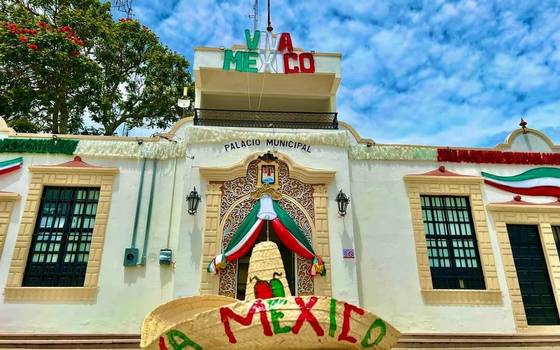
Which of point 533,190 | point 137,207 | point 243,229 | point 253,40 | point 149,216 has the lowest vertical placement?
point 243,229

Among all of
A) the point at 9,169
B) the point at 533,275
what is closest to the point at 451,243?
the point at 533,275

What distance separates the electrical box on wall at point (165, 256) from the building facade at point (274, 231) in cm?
3

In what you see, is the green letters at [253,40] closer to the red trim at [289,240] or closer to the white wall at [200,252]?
the white wall at [200,252]

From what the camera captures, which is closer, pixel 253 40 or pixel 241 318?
pixel 241 318

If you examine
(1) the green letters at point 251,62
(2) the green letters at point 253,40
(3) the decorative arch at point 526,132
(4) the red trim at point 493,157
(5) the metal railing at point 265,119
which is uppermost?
(2) the green letters at point 253,40

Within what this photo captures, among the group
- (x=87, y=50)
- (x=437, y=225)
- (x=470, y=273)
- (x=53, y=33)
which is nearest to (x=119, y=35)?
(x=87, y=50)

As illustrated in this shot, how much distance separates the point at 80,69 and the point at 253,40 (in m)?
6.74

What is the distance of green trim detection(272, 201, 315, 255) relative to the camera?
29.3 feet

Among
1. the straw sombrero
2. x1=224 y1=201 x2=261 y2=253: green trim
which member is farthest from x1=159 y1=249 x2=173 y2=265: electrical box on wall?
the straw sombrero

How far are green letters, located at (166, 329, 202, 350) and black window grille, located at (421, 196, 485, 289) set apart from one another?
7.61m

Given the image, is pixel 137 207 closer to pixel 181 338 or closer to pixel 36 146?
pixel 36 146

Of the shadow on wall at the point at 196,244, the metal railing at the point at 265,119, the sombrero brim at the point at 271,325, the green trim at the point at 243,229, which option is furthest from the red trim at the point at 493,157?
the sombrero brim at the point at 271,325

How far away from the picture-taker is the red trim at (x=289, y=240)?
28.9 feet

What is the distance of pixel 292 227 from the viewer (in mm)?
9016
